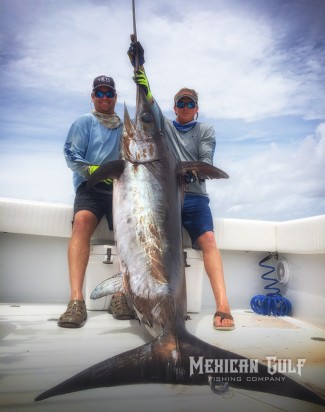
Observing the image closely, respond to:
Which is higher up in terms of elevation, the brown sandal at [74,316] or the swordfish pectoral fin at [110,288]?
the swordfish pectoral fin at [110,288]

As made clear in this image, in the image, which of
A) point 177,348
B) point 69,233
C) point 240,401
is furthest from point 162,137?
point 240,401

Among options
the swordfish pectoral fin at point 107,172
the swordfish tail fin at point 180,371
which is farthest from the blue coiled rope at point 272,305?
the swordfish tail fin at point 180,371

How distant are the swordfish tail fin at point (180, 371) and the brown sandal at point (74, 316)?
3.80 feet

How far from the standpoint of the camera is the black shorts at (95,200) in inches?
128

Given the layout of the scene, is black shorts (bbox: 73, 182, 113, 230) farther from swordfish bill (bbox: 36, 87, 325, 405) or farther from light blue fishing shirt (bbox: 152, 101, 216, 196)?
light blue fishing shirt (bbox: 152, 101, 216, 196)

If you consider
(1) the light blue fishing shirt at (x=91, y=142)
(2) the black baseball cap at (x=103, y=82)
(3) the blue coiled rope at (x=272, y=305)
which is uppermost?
(2) the black baseball cap at (x=103, y=82)

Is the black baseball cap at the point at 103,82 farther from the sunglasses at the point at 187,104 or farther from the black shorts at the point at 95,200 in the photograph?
the black shorts at the point at 95,200

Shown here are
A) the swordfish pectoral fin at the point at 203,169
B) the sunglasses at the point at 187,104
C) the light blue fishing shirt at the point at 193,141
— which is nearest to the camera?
the swordfish pectoral fin at the point at 203,169

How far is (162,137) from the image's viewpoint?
3123 mm

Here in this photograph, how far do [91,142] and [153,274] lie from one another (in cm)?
200

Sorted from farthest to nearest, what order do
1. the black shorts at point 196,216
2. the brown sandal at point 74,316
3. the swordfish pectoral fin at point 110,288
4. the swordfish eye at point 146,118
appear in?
the black shorts at point 196,216 < the swordfish eye at point 146,118 < the brown sandal at point 74,316 < the swordfish pectoral fin at point 110,288

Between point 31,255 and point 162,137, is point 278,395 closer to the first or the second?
point 162,137

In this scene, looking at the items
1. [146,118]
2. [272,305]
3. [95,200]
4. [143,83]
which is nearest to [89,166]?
[95,200]

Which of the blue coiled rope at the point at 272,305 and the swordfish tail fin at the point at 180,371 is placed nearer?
the swordfish tail fin at the point at 180,371
